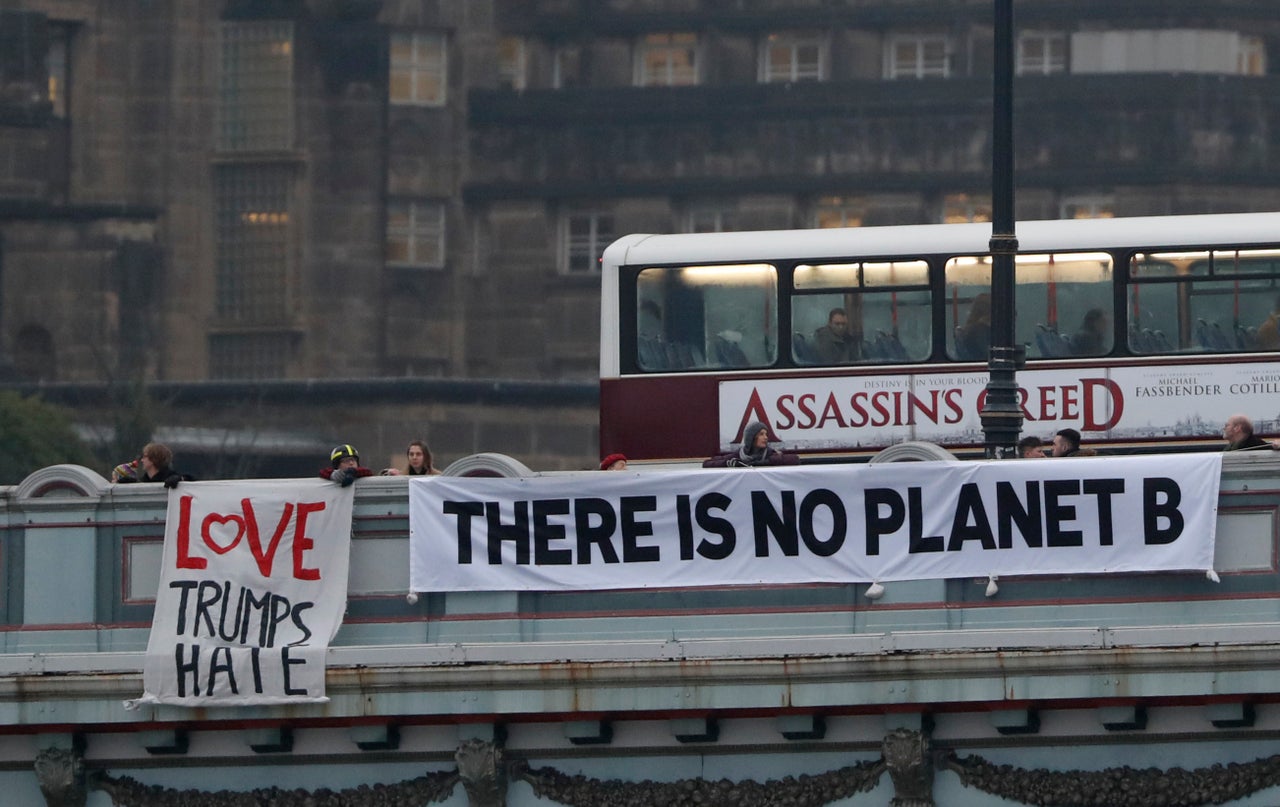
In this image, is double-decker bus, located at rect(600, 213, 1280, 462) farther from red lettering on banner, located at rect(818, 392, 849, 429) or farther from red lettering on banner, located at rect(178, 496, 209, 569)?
red lettering on banner, located at rect(178, 496, 209, 569)

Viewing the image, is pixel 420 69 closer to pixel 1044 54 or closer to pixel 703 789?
pixel 1044 54

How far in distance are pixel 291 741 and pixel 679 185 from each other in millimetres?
68338

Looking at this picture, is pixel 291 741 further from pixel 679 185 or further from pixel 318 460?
pixel 679 185

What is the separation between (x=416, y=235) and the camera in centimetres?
9181

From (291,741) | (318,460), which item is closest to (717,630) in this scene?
(291,741)

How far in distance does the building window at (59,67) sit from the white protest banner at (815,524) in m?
70.2

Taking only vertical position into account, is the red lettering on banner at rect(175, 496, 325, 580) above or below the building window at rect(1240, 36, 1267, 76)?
below

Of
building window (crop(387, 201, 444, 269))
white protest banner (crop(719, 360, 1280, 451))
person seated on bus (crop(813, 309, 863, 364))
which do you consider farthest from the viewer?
building window (crop(387, 201, 444, 269))

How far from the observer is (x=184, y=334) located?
88938 mm

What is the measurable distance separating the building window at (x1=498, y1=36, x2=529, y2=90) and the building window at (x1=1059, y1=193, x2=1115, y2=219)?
1851cm

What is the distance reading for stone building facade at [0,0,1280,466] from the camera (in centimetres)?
8606

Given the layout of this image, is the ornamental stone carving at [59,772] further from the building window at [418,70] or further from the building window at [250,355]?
the building window at [418,70]

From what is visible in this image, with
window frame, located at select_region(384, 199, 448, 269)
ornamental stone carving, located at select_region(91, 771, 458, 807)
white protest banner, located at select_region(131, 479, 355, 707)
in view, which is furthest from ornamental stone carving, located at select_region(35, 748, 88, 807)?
window frame, located at select_region(384, 199, 448, 269)

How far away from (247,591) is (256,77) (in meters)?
69.4
